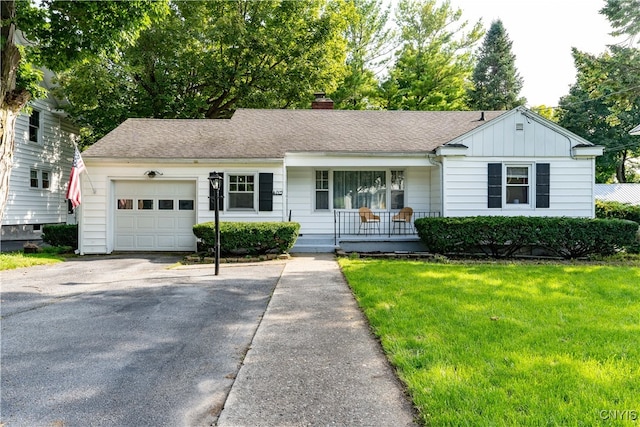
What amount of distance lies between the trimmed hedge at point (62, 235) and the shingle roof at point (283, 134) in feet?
9.44

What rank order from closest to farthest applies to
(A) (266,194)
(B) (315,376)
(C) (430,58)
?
(B) (315,376), (A) (266,194), (C) (430,58)

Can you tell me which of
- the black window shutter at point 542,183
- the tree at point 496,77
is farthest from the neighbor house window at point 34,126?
the tree at point 496,77

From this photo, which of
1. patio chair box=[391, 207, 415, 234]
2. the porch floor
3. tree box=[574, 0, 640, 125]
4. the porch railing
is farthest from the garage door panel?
tree box=[574, 0, 640, 125]

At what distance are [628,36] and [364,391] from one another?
71.2 ft

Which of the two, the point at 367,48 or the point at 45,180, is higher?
the point at 367,48

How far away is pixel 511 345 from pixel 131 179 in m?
11.6

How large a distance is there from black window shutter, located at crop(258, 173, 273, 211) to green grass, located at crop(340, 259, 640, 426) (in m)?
5.51

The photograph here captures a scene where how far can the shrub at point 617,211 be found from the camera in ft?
53.7

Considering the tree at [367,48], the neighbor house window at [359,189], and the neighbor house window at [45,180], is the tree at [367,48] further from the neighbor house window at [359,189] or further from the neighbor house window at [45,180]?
the neighbor house window at [45,180]

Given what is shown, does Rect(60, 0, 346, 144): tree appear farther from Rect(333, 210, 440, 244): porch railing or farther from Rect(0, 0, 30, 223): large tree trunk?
Rect(0, 0, 30, 223): large tree trunk

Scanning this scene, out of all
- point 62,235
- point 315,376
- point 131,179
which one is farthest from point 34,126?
point 315,376

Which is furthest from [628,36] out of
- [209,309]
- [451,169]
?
[209,309]

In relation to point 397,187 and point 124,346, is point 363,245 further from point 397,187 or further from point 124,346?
point 124,346

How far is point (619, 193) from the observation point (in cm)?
2638
